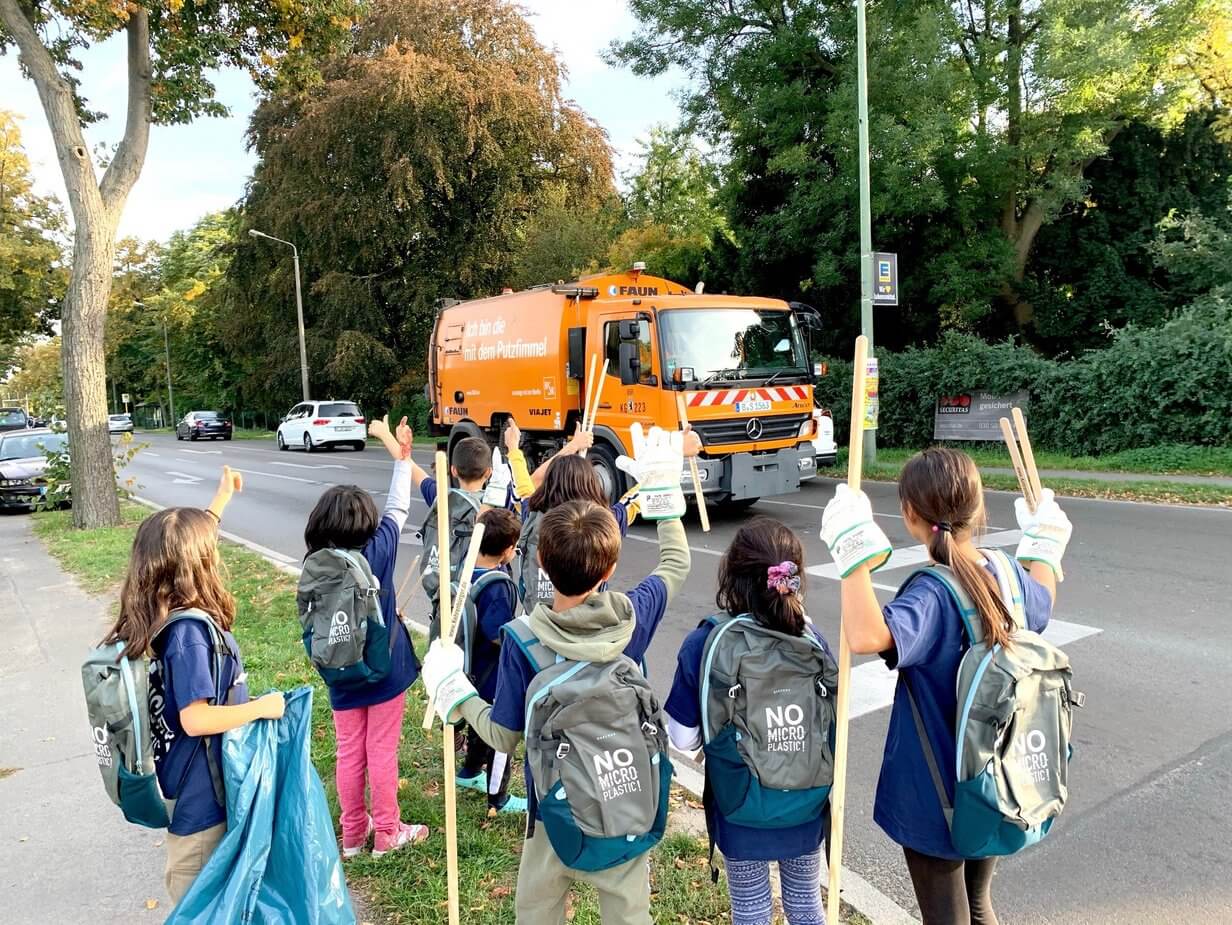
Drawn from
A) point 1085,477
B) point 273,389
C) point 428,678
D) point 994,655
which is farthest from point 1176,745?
point 273,389

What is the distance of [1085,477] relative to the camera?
43.0 feet

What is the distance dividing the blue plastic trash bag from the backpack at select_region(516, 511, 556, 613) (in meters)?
1.27

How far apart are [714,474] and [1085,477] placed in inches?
277

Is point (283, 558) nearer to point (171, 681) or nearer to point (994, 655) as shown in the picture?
point (171, 681)

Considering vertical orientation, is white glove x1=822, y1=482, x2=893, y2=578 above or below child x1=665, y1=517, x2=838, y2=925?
above

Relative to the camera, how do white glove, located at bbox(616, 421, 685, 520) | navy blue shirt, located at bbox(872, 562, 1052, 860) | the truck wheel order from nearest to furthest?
navy blue shirt, located at bbox(872, 562, 1052, 860)
white glove, located at bbox(616, 421, 685, 520)
the truck wheel

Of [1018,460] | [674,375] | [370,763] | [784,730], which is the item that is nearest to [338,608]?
[370,763]

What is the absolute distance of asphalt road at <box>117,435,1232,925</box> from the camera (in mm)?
3041

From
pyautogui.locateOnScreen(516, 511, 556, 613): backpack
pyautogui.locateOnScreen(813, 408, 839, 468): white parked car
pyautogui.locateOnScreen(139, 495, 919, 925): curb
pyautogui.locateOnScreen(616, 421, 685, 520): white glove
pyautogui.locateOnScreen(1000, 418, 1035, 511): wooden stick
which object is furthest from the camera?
pyautogui.locateOnScreen(813, 408, 839, 468): white parked car

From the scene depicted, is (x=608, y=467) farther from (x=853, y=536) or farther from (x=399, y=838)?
(x=853, y=536)

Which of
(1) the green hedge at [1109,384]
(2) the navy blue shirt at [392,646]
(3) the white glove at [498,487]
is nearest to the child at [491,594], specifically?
(2) the navy blue shirt at [392,646]

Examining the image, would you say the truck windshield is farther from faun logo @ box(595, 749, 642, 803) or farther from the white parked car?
faun logo @ box(595, 749, 642, 803)

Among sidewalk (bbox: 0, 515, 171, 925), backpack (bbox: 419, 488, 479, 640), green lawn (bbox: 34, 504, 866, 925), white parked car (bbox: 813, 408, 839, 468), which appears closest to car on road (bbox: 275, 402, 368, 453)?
white parked car (bbox: 813, 408, 839, 468)

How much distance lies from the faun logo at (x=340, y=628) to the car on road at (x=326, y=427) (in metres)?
26.8
